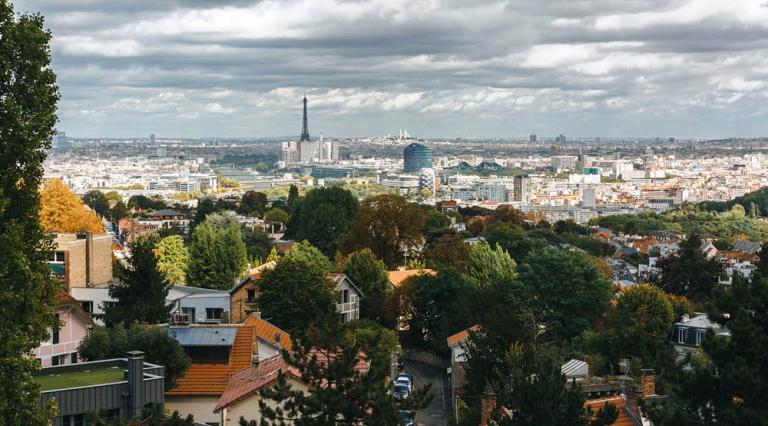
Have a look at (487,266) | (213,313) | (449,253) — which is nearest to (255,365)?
(213,313)

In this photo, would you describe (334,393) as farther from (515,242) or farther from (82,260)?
(515,242)

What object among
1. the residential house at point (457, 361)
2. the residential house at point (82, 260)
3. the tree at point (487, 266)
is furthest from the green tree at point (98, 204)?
the residential house at point (457, 361)

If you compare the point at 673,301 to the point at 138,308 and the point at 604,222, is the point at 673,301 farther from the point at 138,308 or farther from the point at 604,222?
the point at 604,222

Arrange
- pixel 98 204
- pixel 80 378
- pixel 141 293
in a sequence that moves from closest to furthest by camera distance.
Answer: pixel 80 378, pixel 141 293, pixel 98 204

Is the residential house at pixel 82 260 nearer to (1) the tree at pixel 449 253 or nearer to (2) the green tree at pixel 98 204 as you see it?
(1) the tree at pixel 449 253

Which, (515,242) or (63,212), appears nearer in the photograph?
(63,212)

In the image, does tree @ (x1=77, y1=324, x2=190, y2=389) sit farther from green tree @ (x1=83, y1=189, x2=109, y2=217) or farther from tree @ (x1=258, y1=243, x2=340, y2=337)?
green tree @ (x1=83, y1=189, x2=109, y2=217)

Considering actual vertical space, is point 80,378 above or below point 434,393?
→ above

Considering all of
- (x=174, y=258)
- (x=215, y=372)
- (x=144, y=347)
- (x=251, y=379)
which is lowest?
(x=174, y=258)
